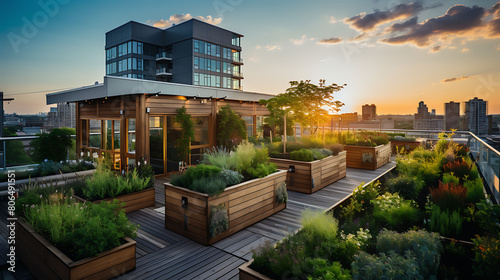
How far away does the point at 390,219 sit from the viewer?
331 centimetres

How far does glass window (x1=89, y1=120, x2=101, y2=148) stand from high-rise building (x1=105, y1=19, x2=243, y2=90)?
27415mm

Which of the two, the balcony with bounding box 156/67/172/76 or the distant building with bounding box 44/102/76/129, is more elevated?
the balcony with bounding box 156/67/172/76

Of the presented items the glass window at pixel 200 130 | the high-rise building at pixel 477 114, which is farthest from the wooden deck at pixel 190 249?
the high-rise building at pixel 477 114

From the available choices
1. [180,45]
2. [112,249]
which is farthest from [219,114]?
[180,45]

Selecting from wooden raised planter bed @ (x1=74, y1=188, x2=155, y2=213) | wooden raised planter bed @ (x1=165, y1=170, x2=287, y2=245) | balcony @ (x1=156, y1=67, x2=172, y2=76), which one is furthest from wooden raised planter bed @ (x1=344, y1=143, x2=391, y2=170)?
balcony @ (x1=156, y1=67, x2=172, y2=76)

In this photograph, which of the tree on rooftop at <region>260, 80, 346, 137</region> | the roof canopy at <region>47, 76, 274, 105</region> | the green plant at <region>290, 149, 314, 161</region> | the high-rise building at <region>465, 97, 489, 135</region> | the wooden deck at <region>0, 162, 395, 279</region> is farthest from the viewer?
the high-rise building at <region>465, 97, 489, 135</region>

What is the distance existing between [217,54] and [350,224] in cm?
3817

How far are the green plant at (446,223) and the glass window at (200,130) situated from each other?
6.78 m

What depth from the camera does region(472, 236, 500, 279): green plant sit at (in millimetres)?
1971

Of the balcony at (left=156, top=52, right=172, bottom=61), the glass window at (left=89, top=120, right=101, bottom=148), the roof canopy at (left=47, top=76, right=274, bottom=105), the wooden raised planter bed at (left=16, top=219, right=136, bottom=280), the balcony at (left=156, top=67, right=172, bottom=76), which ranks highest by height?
the balcony at (left=156, top=52, right=172, bottom=61)

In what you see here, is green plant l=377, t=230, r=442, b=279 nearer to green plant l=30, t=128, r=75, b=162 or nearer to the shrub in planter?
the shrub in planter

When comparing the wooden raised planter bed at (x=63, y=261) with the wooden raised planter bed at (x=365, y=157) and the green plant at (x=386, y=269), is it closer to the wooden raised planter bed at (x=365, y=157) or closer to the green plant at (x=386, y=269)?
the green plant at (x=386, y=269)

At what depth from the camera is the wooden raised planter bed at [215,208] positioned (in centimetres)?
355

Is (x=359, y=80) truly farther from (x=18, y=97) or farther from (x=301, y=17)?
(x=18, y=97)
